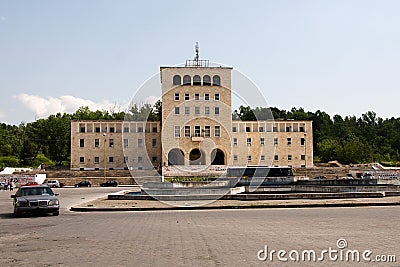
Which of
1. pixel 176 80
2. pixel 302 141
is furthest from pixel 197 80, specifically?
pixel 302 141

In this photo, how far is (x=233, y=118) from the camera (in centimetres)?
9756

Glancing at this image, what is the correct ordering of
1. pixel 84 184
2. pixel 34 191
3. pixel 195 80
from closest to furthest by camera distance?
pixel 34 191 → pixel 84 184 → pixel 195 80

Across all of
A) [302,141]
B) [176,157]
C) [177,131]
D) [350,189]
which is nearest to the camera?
[350,189]

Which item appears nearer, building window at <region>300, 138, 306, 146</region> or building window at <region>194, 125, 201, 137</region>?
building window at <region>194, 125, 201, 137</region>

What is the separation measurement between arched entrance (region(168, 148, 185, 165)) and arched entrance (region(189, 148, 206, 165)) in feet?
5.02

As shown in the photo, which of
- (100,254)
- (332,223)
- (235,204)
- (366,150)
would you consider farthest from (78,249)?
(366,150)

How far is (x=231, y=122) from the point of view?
91.3m

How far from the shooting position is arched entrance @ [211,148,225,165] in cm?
8962

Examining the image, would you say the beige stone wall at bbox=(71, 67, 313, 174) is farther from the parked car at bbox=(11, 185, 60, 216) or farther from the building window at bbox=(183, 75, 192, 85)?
the parked car at bbox=(11, 185, 60, 216)

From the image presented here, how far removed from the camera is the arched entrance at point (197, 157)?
8844 centimetres

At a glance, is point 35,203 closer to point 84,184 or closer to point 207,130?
point 84,184

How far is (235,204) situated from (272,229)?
11298 mm

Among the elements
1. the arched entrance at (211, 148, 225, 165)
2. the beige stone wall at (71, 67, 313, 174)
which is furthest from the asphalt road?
the arched entrance at (211, 148, 225, 165)

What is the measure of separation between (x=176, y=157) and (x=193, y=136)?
5.17 meters
